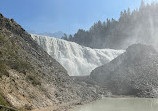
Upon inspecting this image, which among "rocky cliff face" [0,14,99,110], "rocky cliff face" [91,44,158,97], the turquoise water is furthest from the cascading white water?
the turquoise water

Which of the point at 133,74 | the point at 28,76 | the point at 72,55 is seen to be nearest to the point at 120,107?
the point at 28,76

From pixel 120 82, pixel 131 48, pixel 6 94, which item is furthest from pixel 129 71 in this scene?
pixel 6 94

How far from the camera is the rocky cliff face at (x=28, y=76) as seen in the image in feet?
80.6

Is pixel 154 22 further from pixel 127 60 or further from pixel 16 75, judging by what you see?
pixel 16 75

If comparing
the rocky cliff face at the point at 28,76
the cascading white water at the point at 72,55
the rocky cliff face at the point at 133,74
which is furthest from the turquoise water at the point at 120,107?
the cascading white water at the point at 72,55

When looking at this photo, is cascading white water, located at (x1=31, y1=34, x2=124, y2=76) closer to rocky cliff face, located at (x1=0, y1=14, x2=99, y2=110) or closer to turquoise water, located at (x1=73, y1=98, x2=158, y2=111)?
rocky cliff face, located at (x1=0, y1=14, x2=99, y2=110)

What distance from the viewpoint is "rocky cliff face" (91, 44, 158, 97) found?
1964 inches

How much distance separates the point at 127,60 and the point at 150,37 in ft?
410

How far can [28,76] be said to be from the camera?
3039 cm

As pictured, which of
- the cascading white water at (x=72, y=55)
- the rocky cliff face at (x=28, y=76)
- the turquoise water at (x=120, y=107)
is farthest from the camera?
the cascading white water at (x=72, y=55)

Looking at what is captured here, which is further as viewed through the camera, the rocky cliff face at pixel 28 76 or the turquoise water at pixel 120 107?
the turquoise water at pixel 120 107

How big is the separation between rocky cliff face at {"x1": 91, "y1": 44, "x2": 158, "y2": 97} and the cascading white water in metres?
24.3

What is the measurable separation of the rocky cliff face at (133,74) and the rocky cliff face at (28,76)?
1256cm

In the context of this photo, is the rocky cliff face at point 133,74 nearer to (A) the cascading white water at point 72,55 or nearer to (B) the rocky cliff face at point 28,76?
(B) the rocky cliff face at point 28,76
